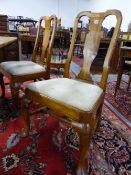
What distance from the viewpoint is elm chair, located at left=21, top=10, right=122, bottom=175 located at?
0.96 meters

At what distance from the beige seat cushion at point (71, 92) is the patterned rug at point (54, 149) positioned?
274 mm

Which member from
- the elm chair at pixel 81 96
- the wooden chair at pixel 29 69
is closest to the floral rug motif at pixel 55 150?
Answer: the elm chair at pixel 81 96

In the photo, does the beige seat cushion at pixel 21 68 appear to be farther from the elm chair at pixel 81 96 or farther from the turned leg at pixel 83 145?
the turned leg at pixel 83 145

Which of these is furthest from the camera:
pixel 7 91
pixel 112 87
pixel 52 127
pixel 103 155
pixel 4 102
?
pixel 112 87

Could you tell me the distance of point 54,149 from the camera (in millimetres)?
1322

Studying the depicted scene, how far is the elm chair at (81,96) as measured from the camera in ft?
3.14

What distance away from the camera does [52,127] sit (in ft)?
5.31

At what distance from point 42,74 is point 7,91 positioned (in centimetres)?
91

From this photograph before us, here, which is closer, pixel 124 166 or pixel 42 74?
pixel 124 166

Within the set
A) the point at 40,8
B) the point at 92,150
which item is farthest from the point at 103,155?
the point at 40,8

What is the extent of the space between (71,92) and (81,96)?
77 mm

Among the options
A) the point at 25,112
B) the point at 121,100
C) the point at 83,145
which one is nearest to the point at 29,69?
the point at 25,112

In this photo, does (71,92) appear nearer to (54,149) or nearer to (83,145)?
(83,145)

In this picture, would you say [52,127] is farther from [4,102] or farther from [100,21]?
[100,21]
